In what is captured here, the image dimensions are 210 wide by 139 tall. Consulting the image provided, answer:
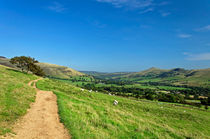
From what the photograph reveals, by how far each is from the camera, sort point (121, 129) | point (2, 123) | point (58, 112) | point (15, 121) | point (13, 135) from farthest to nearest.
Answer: point (58, 112) < point (121, 129) < point (15, 121) < point (2, 123) < point (13, 135)

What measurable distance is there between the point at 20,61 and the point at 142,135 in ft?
195

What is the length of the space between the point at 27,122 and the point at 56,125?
3.21 m

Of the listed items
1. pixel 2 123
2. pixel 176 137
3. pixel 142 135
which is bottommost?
pixel 176 137

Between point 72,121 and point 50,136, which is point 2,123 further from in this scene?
point 72,121

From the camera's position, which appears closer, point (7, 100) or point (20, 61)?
point (7, 100)

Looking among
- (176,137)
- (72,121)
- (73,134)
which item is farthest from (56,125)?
(176,137)

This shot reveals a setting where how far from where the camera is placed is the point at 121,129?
52.0ft

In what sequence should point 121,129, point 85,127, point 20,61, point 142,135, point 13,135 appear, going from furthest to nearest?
point 20,61, point 121,129, point 142,135, point 85,127, point 13,135

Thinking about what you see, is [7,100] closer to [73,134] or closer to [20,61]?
[73,134]

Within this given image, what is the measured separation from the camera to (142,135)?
14812 millimetres

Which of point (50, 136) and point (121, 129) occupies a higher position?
point (50, 136)

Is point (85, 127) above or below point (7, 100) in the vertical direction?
below

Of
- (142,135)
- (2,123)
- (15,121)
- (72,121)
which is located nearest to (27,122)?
(15,121)

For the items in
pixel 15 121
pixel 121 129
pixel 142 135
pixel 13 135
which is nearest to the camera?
pixel 13 135
